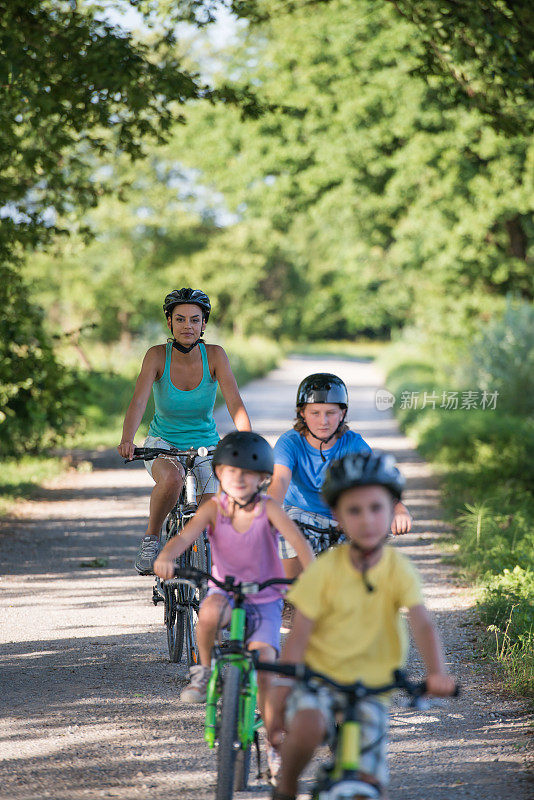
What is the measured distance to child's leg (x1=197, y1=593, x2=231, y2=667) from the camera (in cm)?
400

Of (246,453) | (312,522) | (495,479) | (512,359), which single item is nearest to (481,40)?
(312,522)

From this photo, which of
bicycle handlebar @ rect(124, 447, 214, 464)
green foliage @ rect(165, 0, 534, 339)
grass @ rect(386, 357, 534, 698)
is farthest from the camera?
green foliage @ rect(165, 0, 534, 339)

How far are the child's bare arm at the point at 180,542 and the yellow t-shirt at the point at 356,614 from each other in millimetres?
772

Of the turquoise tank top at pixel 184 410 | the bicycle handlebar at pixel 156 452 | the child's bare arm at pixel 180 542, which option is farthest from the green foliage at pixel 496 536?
the child's bare arm at pixel 180 542

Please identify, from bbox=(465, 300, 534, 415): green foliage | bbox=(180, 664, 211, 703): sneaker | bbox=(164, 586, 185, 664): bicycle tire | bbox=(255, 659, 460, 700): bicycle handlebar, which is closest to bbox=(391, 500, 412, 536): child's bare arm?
bbox=(180, 664, 211, 703): sneaker

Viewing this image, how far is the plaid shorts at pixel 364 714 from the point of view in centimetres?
295

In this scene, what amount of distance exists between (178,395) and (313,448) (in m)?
0.95

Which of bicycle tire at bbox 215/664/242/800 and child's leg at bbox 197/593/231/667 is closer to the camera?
bicycle tire at bbox 215/664/242/800

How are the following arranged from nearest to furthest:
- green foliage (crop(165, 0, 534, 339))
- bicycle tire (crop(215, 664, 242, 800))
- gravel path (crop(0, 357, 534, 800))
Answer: bicycle tire (crop(215, 664, 242, 800)), gravel path (crop(0, 357, 534, 800)), green foliage (crop(165, 0, 534, 339))

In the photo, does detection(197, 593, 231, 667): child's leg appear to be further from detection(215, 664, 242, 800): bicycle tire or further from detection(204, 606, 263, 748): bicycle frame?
detection(215, 664, 242, 800): bicycle tire

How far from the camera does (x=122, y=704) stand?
529 cm

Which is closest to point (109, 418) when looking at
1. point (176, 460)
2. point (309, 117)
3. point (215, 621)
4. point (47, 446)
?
point (47, 446)

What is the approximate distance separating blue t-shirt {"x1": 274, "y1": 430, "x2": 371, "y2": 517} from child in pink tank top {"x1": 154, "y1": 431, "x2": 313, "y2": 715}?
1101 mm

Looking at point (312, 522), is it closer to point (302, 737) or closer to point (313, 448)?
point (313, 448)
